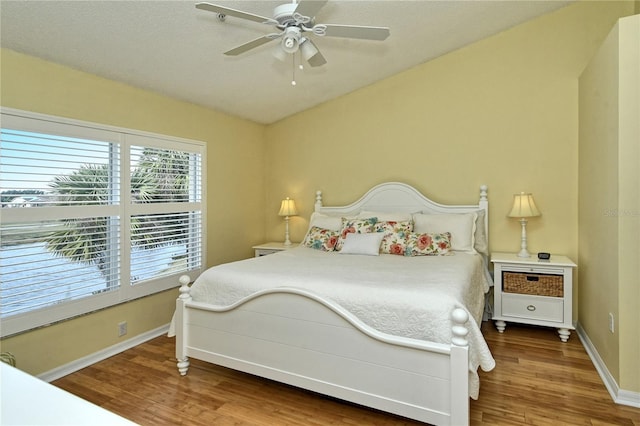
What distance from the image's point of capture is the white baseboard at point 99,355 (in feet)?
8.51

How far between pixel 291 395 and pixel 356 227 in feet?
5.98

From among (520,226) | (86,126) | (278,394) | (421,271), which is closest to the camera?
(278,394)

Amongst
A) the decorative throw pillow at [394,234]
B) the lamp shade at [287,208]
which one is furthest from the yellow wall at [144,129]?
the decorative throw pillow at [394,234]

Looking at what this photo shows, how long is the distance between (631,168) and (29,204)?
12.8 ft

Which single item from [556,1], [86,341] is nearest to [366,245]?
[86,341]

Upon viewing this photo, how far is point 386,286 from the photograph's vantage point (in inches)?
83.7

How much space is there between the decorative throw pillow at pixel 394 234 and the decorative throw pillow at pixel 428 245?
0.07m

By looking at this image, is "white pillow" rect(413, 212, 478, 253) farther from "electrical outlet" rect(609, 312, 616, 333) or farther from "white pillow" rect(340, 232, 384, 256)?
"electrical outlet" rect(609, 312, 616, 333)

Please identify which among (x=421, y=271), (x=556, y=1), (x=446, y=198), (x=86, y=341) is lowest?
(x=86, y=341)

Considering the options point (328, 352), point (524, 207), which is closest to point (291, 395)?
point (328, 352)

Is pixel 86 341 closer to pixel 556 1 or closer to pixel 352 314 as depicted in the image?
pixel 352 314

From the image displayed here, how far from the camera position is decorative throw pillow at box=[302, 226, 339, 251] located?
3706 mm

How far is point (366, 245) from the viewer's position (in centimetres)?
339

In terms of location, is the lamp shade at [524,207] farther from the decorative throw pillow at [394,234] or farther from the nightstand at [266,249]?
the nightstand at [266,249]
